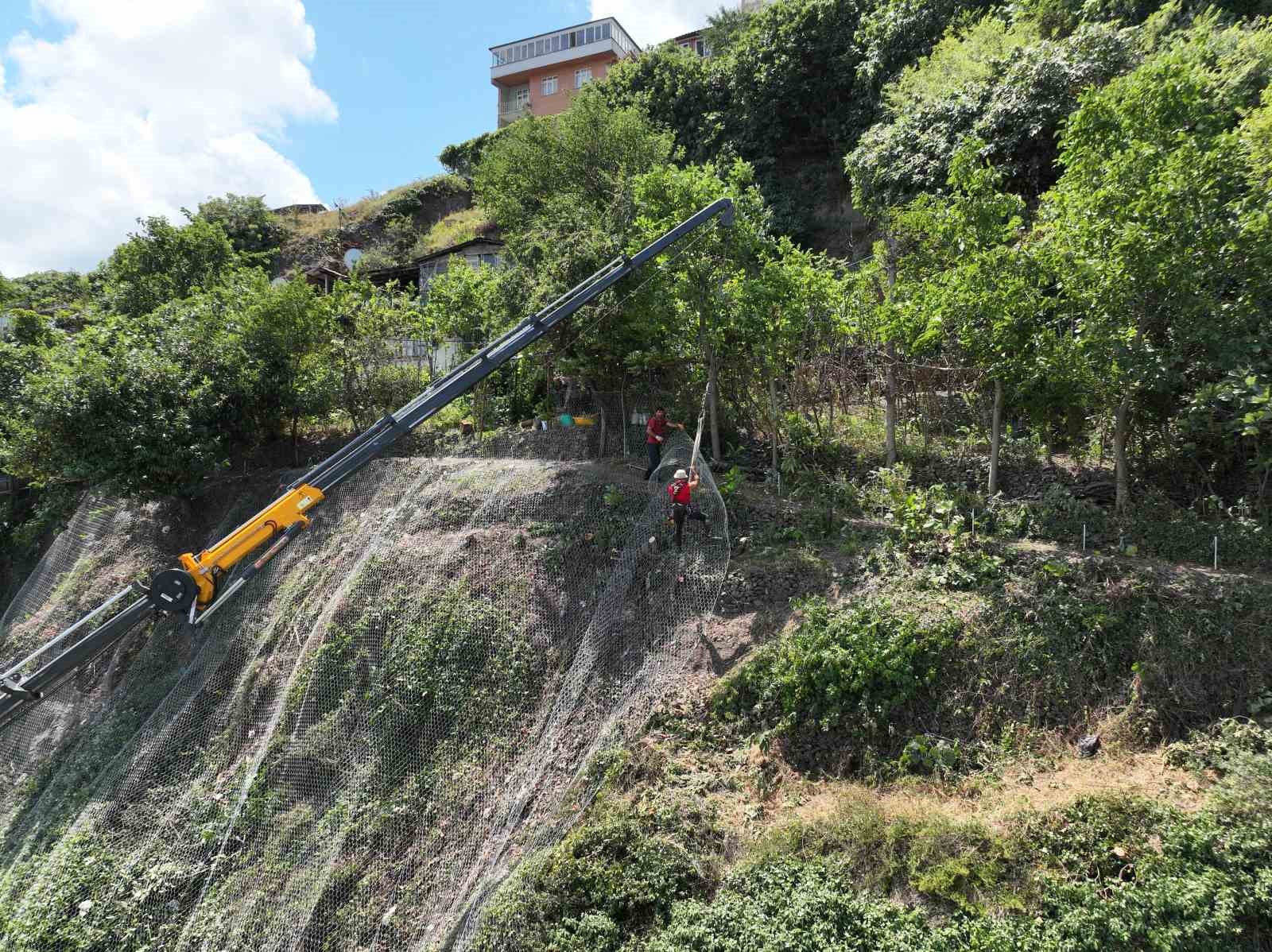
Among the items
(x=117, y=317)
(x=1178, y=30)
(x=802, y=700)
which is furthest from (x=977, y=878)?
(x=117, y=317)

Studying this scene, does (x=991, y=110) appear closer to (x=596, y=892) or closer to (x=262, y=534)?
(x=262, y=534)

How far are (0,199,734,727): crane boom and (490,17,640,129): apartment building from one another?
30474 mm

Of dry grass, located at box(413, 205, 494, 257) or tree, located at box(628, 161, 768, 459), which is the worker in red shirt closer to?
tree, located at box(628, 161, 768, 459)

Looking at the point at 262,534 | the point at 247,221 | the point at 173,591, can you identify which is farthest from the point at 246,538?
the point at 247,221

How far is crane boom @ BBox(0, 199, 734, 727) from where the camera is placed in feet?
23.7

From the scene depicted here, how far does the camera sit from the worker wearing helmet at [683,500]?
7.73m

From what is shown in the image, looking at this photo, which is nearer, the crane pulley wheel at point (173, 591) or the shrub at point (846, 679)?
the shrub at point (846, 679)

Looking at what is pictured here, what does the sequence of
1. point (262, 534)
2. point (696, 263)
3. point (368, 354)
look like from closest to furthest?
1. point (262, 534)
2. point (696, 263)
3. point (368, 354)

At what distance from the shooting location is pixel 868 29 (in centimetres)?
1942

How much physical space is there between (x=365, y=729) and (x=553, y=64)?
37711 mm

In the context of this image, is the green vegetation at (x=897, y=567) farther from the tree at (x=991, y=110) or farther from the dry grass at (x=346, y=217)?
the dry grass at (x=346, y=217)

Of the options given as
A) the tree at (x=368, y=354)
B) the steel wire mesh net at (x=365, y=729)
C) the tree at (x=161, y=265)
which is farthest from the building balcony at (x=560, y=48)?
the steel wire mesh net at (x=365, y=729)

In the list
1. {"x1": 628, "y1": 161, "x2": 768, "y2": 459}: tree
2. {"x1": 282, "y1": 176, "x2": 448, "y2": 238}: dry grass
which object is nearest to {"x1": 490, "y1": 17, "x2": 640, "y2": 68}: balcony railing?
{"x1": 282, "y1": 176, "x2": 448, "y2": 238}: dry grass

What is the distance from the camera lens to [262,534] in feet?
25.6
